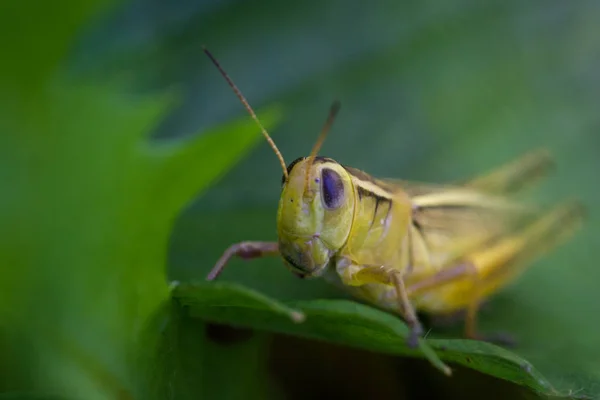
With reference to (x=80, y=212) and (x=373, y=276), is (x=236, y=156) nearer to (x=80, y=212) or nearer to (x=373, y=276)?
(x=80, y=212)

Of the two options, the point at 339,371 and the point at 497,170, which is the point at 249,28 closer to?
the point at 497,170

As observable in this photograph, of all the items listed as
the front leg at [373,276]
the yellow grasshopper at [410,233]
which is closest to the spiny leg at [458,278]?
the yellow grasshopper at [410,233]

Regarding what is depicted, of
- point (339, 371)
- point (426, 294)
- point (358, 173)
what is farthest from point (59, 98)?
point (426, 294)

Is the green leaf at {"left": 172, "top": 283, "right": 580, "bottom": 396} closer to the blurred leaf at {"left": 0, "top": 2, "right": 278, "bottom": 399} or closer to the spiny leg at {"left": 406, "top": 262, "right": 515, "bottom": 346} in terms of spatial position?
the blurred leaf at {"left": 0, "top": 2, "right": 278, "bottom": 399}

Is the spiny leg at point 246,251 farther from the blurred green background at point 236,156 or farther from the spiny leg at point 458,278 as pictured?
the spiny leg at point 458,278

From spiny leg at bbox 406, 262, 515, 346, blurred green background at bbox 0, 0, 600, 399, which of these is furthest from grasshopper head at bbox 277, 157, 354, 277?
spiny leg at bbox 406, 262, 515, 346
